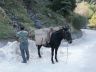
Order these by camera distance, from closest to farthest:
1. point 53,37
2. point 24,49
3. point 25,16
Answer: point 24,49 < point 53,37 < point 25,16

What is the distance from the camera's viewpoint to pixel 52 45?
18.8 m

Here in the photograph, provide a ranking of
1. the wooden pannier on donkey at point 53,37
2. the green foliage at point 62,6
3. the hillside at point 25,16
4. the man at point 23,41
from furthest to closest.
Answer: the green foliage at point 62,6
the hillside at point 25,16
the wooden pannier on donkey at point 53,37
the man at point 23,41

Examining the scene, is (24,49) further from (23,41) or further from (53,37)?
(53,37)

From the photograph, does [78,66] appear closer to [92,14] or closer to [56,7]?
[56,7]

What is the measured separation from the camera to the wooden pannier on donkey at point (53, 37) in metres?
18.2

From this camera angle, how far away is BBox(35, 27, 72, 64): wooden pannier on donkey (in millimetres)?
18234

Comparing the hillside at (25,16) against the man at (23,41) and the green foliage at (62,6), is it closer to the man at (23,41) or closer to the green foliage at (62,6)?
the green foliage at (62,6)

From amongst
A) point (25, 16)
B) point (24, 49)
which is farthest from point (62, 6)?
point (24, 49)

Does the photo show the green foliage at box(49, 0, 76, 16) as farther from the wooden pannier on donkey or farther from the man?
the man

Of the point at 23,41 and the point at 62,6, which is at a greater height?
the point at 23,41

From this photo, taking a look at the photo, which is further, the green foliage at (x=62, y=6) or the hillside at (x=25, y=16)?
the green foliage at (x=62, y=6)

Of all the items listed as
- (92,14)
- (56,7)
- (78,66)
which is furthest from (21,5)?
(92,14)

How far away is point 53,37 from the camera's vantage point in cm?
1862

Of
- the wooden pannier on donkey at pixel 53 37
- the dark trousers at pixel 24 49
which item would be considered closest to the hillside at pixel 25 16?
the wooden pannier on donkey at pixel 53 37
